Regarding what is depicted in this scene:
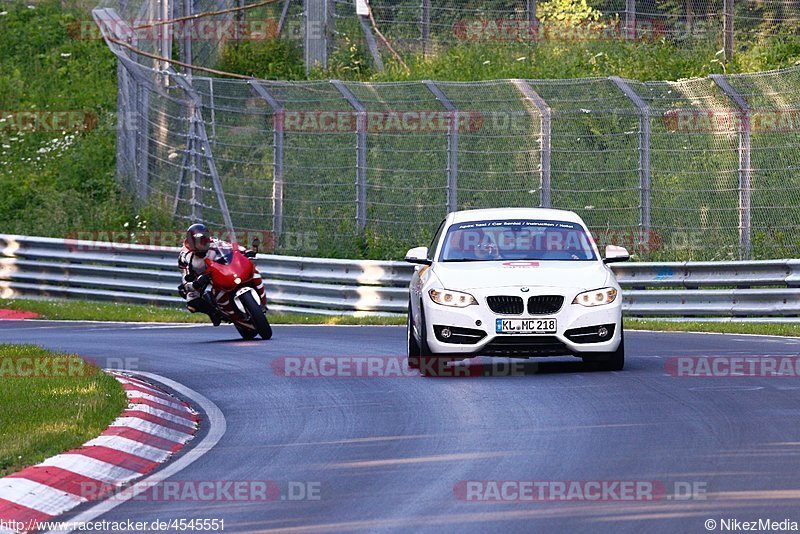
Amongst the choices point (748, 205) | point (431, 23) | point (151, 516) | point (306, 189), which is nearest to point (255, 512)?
point (151, 516)

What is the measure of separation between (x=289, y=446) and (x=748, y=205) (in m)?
14.0

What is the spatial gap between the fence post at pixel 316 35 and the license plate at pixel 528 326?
19627mm

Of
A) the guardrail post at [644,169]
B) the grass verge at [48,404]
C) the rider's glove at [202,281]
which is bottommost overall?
the grass verge at [48,404]

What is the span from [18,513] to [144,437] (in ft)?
8.86

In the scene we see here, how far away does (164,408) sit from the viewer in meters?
12.5

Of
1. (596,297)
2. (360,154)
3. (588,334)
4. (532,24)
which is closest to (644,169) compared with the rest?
(360,154)

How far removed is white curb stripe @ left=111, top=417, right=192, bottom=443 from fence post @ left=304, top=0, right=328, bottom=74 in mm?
22253

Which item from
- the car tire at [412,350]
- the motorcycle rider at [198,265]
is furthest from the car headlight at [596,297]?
the motorcycle rider at [198,265]

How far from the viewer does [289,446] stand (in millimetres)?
10703

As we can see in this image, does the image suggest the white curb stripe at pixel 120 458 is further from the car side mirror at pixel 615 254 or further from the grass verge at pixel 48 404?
the car side mirror at pixel 615 254

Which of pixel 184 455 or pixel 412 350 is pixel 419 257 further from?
pixel 184 455

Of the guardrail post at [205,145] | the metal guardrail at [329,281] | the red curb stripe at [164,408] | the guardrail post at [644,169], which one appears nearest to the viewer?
the red curb stripe at [164,408]

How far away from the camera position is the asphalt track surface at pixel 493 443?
27.0 feet

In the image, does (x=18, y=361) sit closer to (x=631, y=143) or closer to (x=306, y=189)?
(x=306, y=189)
